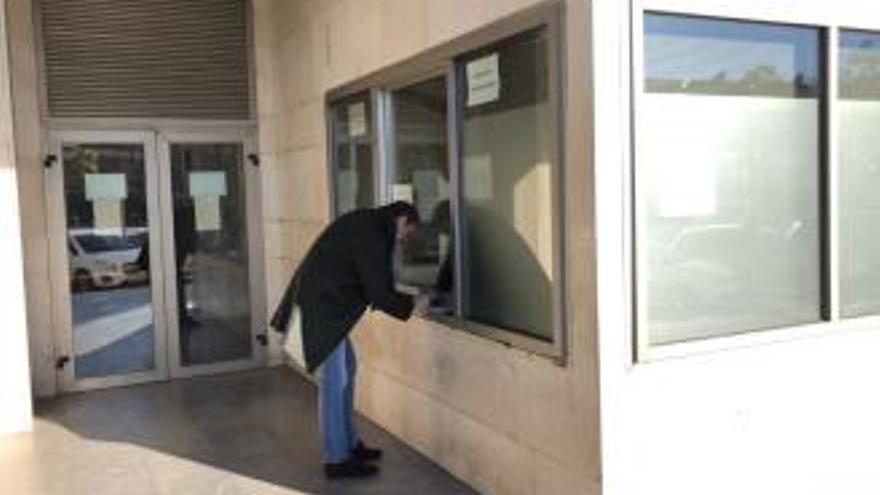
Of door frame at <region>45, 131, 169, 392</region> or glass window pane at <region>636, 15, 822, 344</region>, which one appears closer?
glass window pane at <region>636, 15, 822, 344</region>

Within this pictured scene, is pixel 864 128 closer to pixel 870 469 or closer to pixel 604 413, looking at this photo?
pixel 870 469

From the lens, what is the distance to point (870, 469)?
4.32 m

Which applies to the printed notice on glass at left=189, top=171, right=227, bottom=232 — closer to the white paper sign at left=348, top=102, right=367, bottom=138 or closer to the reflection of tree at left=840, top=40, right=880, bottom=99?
the white paper sign at left=348, top=102, right=367, bottom=138

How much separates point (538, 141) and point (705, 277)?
3.15 feet

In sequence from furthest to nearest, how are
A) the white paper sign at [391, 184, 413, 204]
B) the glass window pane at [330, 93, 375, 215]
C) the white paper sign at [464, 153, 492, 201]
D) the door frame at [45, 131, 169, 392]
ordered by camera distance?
the door frame at [45, 131, 169, 392]
the glass window pane at [330, 93, 375, 215]
the white paper sign at [391, 184, 413, 204]
the white paper sign at [464, 153, 492, 201]

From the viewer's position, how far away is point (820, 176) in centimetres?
421

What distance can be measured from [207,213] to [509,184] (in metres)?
4.20

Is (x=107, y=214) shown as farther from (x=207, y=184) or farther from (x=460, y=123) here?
(x=460, y=123)

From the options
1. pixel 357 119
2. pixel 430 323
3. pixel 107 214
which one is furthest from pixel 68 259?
pixel 430 323

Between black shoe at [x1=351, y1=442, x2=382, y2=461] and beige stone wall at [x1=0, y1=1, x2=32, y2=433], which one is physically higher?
beige stone wall at [x1=0, y1=1, x2=32, y2=433]

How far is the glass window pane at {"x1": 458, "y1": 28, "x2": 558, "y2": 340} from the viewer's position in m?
4.02

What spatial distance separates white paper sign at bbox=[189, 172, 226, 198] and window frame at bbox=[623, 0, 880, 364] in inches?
198

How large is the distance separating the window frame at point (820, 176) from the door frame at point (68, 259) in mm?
5058

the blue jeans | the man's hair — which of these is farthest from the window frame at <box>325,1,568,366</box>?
the blue jeans
